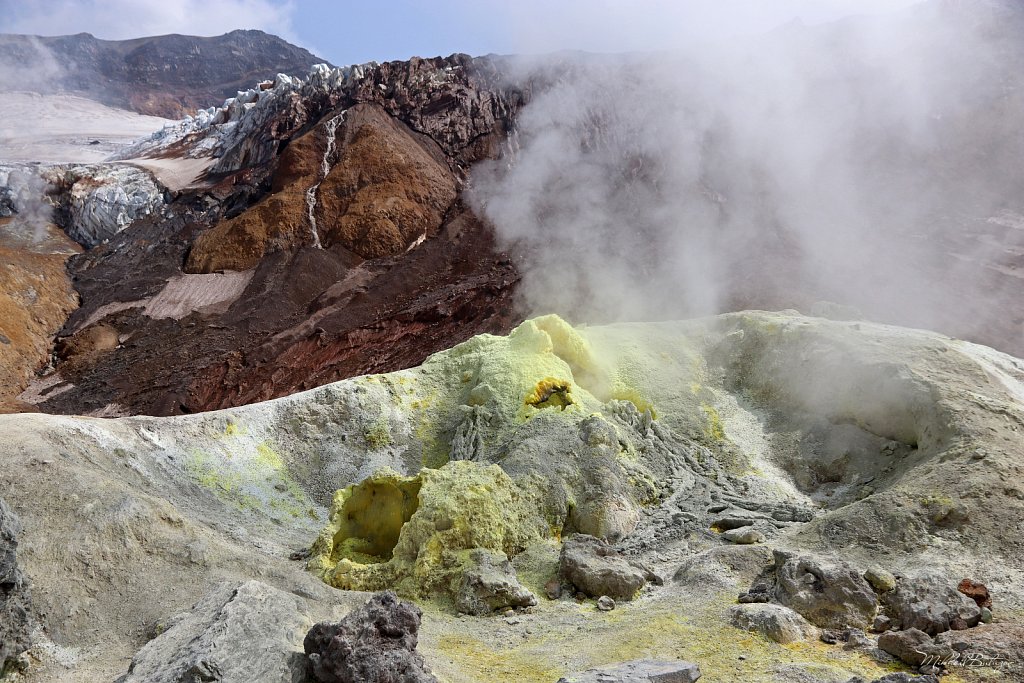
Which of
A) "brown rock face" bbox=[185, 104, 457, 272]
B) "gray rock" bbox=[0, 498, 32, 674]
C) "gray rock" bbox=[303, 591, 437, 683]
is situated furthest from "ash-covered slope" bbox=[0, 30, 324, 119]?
"gray rock" bbox=[303, 591, 437, 683]

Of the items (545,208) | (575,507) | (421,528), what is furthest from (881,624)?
(545,208)

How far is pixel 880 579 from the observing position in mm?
7840

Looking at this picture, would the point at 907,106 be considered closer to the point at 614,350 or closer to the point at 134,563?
the point at 614,350

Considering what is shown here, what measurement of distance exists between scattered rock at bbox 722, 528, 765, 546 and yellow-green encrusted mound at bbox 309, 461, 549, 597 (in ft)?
8.80

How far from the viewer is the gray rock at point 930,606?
698 centimetres

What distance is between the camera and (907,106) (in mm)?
32250

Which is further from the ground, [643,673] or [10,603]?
[10,603]

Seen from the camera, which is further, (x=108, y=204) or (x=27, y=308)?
(x=108, y=204)

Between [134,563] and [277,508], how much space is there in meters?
3.86

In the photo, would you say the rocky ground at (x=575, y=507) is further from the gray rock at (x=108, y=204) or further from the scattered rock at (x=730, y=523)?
the gray rock at (x=108, y=204)

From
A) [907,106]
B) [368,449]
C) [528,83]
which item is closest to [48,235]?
A: [528,83]

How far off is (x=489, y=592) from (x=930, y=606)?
4707 mm

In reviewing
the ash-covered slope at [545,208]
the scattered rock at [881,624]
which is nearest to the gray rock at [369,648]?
the scattered rock at [881,624]

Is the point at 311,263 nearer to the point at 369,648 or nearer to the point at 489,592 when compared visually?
the point at 489,592
